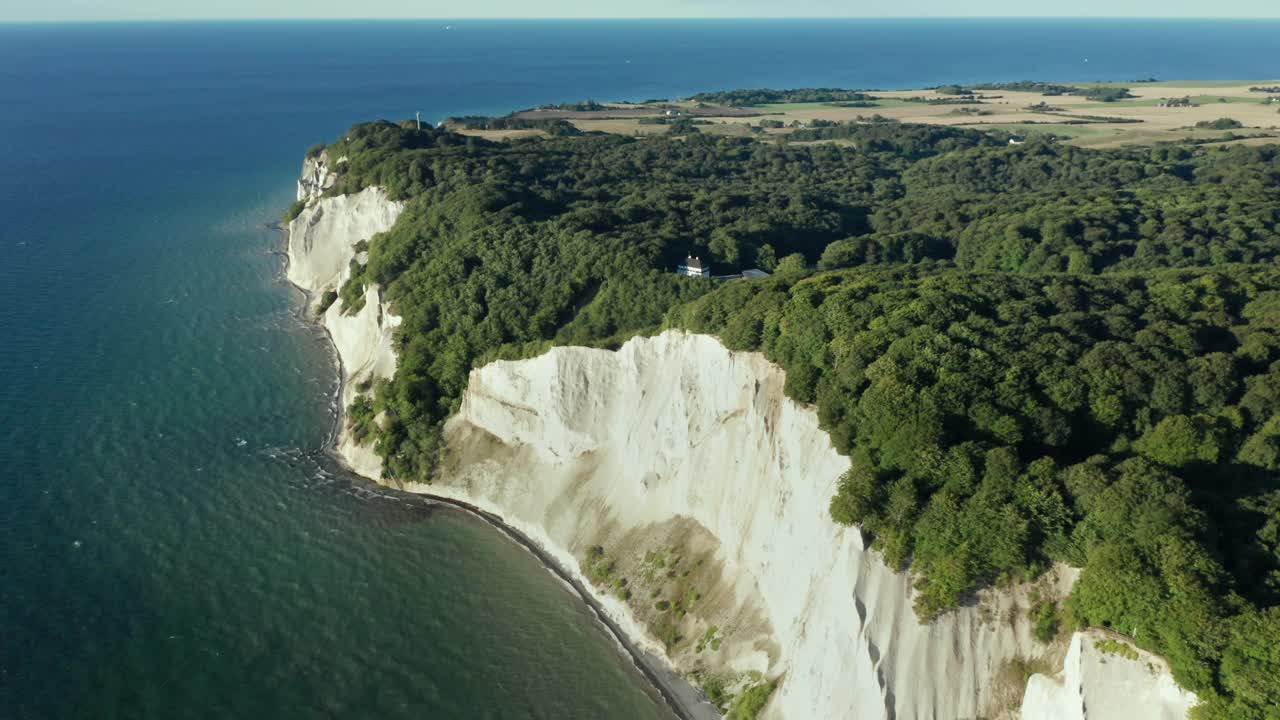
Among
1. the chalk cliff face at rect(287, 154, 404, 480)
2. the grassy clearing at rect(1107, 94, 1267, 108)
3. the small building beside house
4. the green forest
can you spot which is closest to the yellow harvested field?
Result: the grassy clearing at rect(1107, 94, 1267, 108)

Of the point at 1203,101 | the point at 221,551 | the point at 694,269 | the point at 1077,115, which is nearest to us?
the point at 221,551

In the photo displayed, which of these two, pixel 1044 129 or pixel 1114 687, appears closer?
pixel 1114 687

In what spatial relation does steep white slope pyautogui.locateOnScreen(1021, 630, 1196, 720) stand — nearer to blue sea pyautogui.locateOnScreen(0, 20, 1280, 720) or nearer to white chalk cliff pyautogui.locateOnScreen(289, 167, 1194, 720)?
Answer: white chalk cliff pyautogui.locateOnScreen(289, 167, 1194, 720)

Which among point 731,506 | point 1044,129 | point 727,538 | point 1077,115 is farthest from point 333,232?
point 1077,115

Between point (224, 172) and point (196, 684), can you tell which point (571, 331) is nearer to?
point (196, 684)

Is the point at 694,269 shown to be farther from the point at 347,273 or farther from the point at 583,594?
the point at 347,273

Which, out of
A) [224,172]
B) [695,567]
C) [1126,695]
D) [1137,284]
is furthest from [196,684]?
[224,172]
